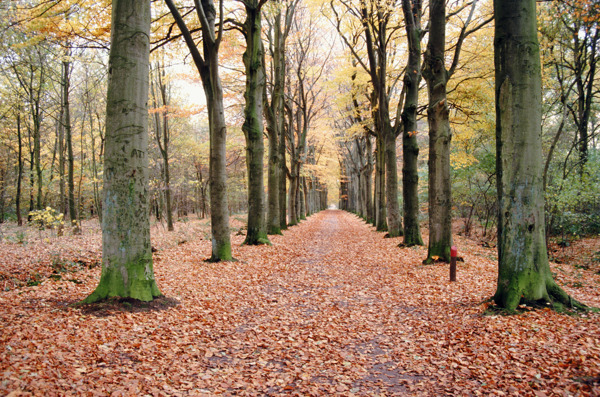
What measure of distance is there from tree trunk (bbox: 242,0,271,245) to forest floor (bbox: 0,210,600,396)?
5040 millimetres

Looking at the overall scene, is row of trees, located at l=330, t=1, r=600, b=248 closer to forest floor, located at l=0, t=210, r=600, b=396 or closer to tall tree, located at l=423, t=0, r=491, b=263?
tall tree, located at l=423, t=0, r=491, b=263

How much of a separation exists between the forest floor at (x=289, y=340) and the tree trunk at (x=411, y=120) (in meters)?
4.82

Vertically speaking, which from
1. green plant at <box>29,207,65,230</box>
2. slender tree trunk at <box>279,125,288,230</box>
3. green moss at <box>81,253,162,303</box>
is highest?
slender tree trunk at <box>279,125,288,230</box>

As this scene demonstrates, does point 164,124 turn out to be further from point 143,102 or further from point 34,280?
point 143,102

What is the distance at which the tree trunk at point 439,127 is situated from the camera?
8594 millimetres

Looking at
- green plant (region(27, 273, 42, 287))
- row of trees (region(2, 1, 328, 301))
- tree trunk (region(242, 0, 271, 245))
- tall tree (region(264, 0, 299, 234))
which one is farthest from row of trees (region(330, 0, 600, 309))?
green plant (region(27, 273, 42, 287))

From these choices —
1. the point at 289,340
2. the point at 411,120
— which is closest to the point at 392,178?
the point at 411,120

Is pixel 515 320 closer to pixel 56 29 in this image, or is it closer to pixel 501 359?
pixel 501 359

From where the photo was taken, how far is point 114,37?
16.7 ft

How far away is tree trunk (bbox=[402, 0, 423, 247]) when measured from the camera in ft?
35.7

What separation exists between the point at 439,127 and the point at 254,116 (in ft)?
20.5

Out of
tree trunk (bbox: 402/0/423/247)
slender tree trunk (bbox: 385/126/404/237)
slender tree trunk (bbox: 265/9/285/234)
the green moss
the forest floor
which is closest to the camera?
the forest floor

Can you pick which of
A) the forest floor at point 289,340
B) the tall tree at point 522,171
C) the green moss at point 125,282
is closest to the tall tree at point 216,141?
the forest floor at point 289,340

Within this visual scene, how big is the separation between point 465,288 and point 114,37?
7.49 meters
